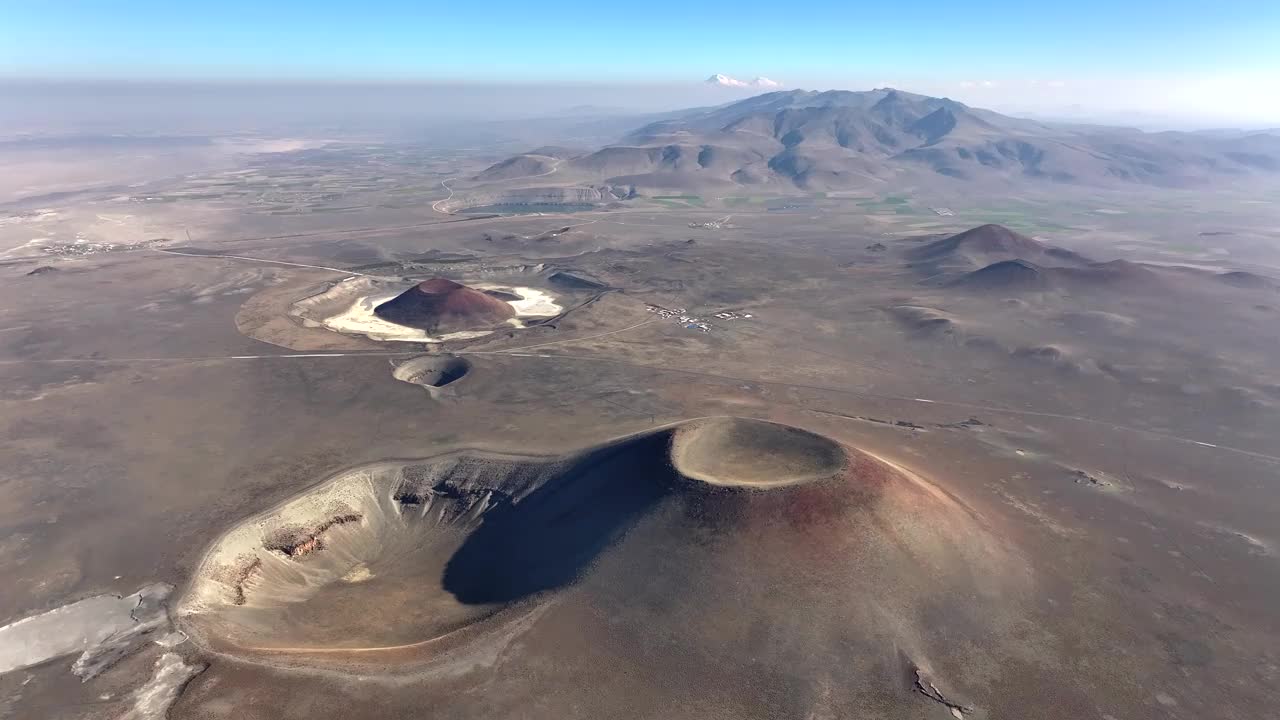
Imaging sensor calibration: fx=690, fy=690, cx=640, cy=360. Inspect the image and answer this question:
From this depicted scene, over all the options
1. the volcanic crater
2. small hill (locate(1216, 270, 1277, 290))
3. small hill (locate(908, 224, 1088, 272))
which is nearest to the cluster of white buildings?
the volcanic crater

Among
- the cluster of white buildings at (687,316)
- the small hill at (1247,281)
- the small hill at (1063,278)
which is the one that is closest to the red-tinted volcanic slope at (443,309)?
the cluster of white buildings at (687,316)

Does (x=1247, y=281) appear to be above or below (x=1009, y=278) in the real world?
above

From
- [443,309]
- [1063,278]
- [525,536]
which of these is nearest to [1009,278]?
[1063,278]

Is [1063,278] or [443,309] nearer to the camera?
[443,309]

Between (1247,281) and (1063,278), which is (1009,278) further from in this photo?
(1247,281)

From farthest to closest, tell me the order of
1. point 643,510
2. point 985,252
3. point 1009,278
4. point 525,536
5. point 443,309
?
1. point 985,252
2. point 1009,278
3. point 443,309
4. point 525,536
5. point 643,510

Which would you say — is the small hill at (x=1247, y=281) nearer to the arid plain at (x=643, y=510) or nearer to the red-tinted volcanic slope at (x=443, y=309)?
the arid plain at (x=643, y=510)

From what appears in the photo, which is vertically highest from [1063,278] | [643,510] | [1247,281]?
[1247,281]

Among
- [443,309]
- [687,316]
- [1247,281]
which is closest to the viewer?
[443,309]
